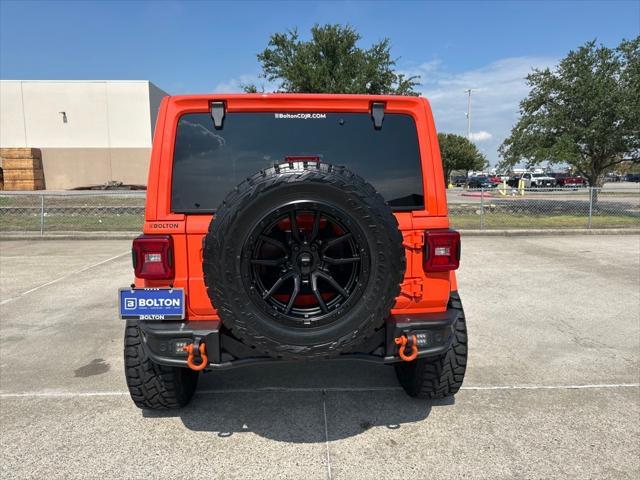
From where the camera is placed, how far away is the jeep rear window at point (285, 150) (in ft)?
8.61

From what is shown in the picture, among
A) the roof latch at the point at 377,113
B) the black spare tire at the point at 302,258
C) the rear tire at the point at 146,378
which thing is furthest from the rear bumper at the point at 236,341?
the roof latch at the point at 377,113

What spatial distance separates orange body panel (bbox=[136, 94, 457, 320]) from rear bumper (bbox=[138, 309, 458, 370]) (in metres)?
0.11

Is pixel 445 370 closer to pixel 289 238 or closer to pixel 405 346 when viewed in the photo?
pixel 405 346

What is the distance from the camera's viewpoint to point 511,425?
297cm

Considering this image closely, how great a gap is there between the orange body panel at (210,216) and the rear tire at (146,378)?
55 cm

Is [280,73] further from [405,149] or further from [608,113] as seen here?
[405,149]

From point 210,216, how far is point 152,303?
0.59 meters

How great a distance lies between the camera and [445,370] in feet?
10.2

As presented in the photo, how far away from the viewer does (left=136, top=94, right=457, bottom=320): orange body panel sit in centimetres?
256

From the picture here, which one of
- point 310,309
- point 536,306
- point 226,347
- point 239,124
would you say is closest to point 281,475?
point 226,347

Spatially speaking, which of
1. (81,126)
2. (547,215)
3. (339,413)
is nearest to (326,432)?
(339,413)

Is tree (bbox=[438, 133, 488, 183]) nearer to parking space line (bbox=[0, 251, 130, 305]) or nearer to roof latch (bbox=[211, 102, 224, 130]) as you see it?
parking space line (bbox=[0, 251, 130, 305])

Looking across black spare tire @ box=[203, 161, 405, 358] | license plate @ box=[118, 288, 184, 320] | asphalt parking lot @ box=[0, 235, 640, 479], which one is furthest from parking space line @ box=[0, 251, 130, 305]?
black spare tire @ box=[203, 161, 405, 358]

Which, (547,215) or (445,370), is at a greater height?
(547,215)
